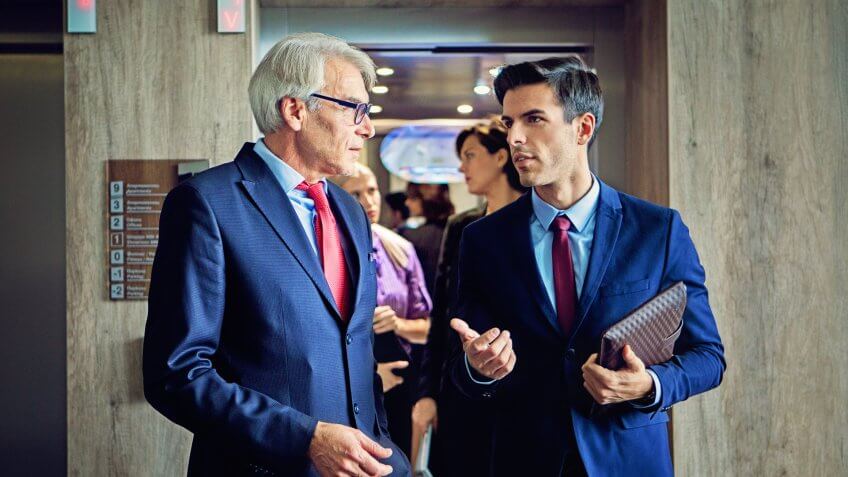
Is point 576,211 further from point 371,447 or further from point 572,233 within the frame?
point 371,447

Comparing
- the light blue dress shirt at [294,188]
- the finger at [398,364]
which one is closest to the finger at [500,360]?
the light blue dress shirt at [294,188]

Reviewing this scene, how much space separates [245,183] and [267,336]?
1.16 ft

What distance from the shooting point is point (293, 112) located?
1988 millimetres

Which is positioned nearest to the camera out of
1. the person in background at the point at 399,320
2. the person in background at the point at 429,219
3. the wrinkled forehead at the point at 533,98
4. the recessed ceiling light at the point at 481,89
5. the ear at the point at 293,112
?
the ear at the point at 293,112

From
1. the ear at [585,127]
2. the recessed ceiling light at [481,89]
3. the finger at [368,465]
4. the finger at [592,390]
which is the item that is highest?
the recessed ceiling light at [481,89]

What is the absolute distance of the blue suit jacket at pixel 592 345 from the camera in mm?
1961

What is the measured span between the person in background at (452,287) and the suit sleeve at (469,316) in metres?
0.41

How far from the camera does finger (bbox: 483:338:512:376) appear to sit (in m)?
1.86

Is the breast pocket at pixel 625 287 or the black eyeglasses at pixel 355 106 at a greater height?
the black eyeglasses at pixel 355 106

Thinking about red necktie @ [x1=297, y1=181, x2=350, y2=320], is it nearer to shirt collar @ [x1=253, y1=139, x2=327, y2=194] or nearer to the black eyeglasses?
shirt collar @ [x1=253, y1=139, x2=327, y2=194]

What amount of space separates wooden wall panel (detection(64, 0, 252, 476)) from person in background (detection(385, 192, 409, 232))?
56.6 inches

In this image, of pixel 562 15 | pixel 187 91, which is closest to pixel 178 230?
pixel 187 91

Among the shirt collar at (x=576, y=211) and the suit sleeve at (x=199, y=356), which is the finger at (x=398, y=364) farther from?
the suit sleeve at (x=199, y=356)

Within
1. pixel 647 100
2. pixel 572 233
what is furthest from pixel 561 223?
pixel 647 100
